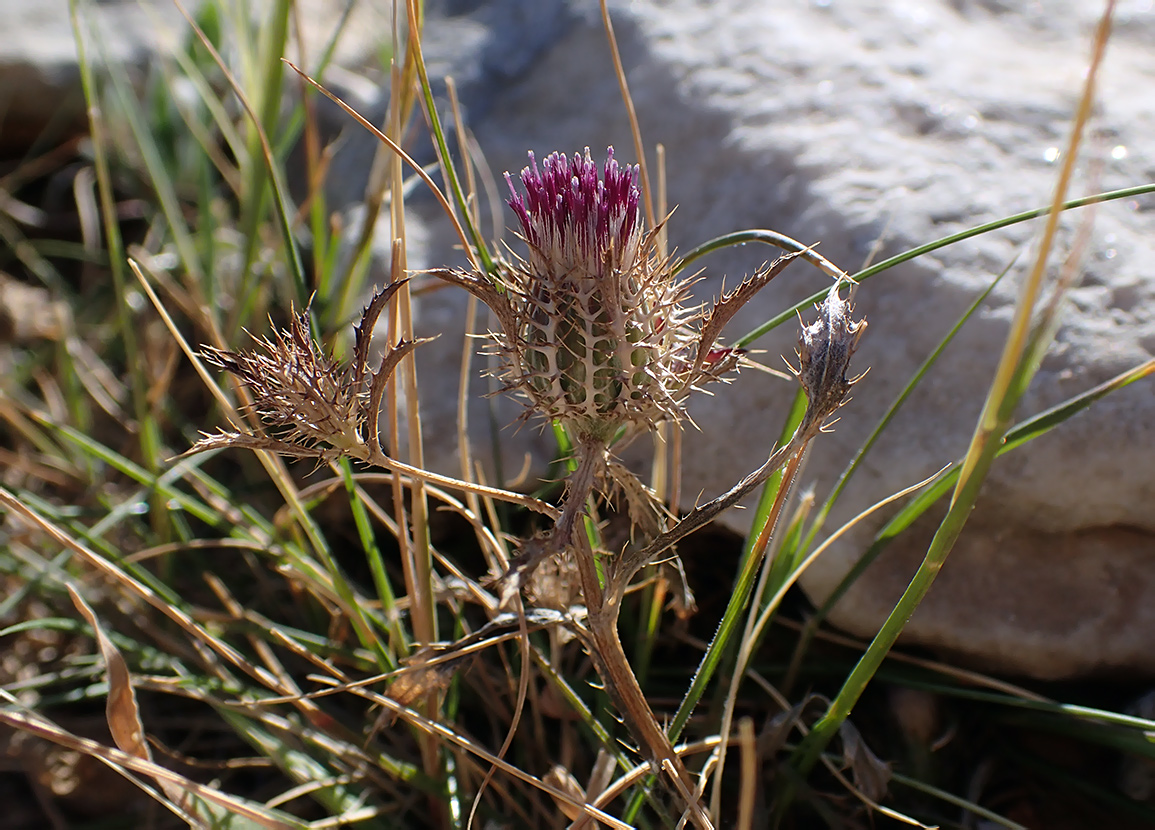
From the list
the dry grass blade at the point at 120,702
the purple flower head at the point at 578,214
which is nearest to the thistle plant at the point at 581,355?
the purple flower head at the point at 578,214

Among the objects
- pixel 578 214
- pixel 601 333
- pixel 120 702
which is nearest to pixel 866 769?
pixel 601 333

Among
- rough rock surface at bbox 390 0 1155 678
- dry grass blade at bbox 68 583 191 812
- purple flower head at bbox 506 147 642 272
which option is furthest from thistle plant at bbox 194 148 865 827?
Answer: rough rock surface at bbox 390 0 1155 678

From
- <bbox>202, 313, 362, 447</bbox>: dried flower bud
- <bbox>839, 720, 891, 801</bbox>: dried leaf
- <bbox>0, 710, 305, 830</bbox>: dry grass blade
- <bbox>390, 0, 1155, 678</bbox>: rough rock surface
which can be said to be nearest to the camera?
<bbox>202, 313, 362, 447</bbox>: dried flower bud

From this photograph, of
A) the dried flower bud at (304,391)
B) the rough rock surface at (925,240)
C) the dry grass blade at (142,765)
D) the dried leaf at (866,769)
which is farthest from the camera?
the rough rock surface at (925,240)

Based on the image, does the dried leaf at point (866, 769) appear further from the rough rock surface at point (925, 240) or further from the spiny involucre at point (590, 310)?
the spiny involucre at point (590, 310)

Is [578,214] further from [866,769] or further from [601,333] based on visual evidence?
[866,769]

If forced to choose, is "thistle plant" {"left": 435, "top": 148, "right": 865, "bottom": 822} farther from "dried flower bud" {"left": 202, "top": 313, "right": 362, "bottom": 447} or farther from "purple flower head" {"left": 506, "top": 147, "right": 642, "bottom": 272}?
"dried flower bud" {"left": 202, "top": 313, "right": 362, "bottom": 447}
